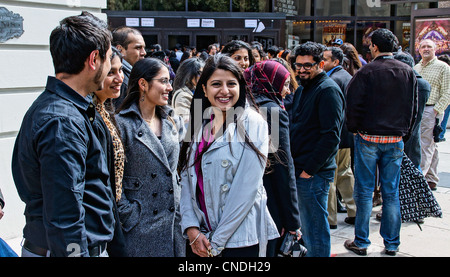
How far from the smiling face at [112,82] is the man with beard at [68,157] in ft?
2.23

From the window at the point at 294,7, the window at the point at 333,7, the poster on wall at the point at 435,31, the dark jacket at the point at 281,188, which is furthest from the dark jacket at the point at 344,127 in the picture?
the window at the point at 333,7

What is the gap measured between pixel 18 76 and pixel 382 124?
4255 mm

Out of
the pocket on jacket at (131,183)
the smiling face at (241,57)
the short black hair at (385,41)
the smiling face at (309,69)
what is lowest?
the pocket on jacket at (131,183)

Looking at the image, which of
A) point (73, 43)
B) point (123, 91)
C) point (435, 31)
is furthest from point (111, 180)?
point (435, 31)

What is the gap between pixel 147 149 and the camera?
9.96 ft

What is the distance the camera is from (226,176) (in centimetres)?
264

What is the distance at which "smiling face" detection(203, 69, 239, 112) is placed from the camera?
2812mm

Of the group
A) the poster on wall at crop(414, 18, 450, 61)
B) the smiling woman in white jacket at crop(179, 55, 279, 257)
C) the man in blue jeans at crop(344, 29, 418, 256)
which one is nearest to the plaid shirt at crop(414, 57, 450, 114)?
the man in blue jeans at crop(344, 29, 418, 256)

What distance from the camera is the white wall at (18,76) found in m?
5.07

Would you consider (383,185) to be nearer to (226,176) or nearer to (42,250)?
(226,176)

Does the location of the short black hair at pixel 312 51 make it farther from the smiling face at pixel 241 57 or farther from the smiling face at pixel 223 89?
the smiling face at pixel 223 89

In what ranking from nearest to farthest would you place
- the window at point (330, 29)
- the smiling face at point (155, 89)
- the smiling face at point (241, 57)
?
the smiling face at point (155, 89) → the smiling face at point (241, 57) → the window at point (330, 29)

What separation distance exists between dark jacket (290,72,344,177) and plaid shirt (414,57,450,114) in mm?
3869
